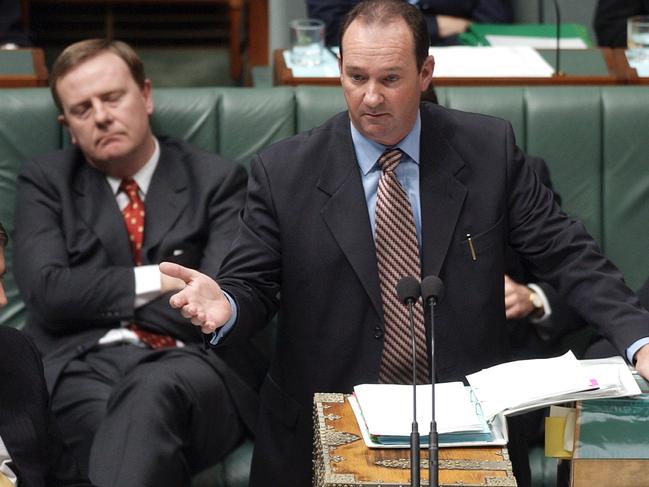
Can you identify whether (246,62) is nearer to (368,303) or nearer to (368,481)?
(368,303)

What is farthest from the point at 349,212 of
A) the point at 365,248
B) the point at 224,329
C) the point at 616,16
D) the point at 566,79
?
the point at 616,16

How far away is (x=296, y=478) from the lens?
2719 millimetres

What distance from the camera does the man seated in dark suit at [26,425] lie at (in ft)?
7.41

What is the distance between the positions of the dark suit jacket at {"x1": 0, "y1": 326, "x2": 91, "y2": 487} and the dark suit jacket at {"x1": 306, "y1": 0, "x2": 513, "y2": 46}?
224 cm

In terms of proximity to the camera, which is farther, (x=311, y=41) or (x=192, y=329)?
(x=311, y=41)

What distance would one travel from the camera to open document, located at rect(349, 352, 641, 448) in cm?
208

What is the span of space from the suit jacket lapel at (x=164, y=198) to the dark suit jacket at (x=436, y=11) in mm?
1205

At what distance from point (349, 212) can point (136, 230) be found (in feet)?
2.64

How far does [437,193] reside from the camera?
263 centimetres

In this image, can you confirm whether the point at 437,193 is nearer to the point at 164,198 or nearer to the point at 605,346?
the point at 605,346

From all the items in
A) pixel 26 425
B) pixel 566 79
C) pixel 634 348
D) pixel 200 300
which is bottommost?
pixel 26 425

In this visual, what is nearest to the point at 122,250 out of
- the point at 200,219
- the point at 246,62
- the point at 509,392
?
the point at 200,219

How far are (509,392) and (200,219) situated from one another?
4.21 ft

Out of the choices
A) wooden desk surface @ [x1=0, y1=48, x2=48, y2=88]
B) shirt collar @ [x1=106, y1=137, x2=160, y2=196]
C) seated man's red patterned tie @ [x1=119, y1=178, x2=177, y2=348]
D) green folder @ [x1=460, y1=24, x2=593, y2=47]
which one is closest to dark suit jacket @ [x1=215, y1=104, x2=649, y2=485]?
seated man's red patterned tie @ [x1=119, y1=178, x2=177, y2=348]
